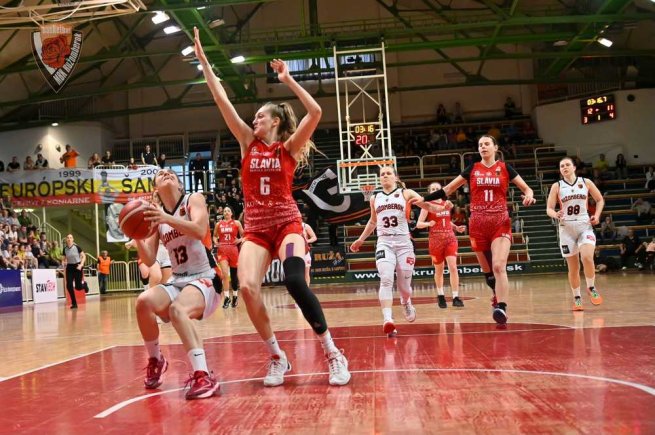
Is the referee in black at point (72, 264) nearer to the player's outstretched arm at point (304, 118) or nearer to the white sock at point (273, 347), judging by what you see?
the white sock at point (273, 347)

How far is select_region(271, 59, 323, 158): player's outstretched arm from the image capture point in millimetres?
4971

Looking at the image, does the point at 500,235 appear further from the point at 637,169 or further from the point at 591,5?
the point at 637,169

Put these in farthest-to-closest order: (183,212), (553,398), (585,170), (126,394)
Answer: (585,170), (183,212), (126,394), (553,398)

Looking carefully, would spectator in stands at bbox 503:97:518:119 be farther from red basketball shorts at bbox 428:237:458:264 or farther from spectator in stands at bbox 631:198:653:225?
red basketball shorts at bbox 428:237:458:264

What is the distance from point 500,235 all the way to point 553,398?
4499 millimetres

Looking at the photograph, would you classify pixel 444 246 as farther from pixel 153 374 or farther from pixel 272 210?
pixel 153 374

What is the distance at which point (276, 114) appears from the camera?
5.33 meters

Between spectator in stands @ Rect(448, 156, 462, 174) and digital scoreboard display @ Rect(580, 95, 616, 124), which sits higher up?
digital scoreboard display @ Rect(580, 95, 616, 124)

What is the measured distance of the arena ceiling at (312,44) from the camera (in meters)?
24.6

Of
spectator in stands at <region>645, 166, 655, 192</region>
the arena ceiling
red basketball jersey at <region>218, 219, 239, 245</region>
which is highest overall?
the arena ceiling

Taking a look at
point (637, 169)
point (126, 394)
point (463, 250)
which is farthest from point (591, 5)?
point (126, 394)

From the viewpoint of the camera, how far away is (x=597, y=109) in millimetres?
32219

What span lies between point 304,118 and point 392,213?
3751 millimetres

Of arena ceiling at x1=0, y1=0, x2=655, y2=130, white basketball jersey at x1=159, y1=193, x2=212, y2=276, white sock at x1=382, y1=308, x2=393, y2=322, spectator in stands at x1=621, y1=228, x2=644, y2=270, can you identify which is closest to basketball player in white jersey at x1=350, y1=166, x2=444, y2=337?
white sock at x1=382, y1=308, x2=393, y2=322
